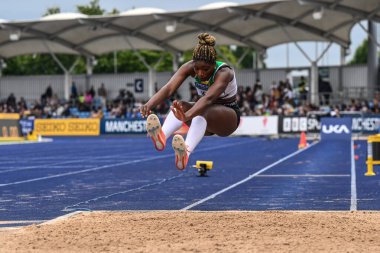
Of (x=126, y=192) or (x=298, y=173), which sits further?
(x=298, y=173)

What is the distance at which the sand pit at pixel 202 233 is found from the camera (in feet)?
26.1

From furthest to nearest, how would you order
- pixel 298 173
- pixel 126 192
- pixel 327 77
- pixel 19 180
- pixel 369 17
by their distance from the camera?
1. pixel 327 77
2. pixel 369 17
3. pixel 298 173
4. pixel 19 180
5. pixel 126 192

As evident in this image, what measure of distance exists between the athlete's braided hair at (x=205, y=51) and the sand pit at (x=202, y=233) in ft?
6.53

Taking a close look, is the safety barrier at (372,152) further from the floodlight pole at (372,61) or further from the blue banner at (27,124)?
the blue banner at (27,124)

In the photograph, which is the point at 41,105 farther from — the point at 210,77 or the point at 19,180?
the point at 210,77

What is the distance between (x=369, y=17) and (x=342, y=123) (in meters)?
9.57

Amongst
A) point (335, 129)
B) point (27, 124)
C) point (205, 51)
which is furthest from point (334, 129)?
point (205, 51)

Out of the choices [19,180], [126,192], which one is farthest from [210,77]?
[19,180]

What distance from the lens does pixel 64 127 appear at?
4778 centimetres

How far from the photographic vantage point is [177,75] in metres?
9.39

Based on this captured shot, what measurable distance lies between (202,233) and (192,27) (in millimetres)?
41824

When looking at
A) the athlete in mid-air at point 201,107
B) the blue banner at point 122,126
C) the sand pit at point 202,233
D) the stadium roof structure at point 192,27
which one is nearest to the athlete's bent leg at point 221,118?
the athlete in mid-air at point 201,107

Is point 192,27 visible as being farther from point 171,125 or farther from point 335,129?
point 171,125

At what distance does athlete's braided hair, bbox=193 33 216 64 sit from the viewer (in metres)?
9.09
